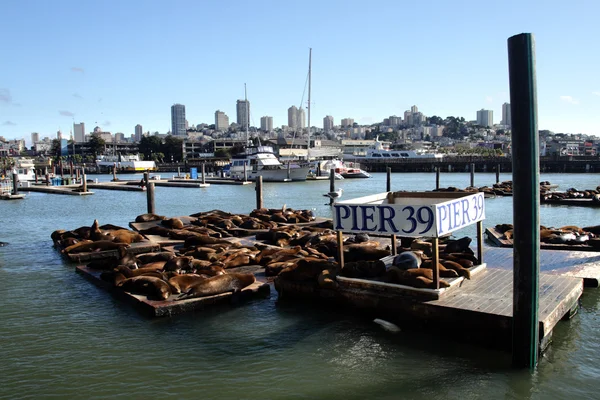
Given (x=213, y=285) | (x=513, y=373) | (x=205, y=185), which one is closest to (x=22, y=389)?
(x=213, y=285)

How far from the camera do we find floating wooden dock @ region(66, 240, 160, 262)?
42.6 ft

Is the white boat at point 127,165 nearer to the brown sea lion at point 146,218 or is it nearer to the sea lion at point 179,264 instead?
the brown sea lion at point 146,218

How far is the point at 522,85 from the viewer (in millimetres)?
5574

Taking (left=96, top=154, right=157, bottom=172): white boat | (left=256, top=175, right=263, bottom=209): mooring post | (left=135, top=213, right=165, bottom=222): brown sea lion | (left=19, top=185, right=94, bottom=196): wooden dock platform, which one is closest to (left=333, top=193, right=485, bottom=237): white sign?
(left=135, top=213, right=165, bottom=222): brown sea lion

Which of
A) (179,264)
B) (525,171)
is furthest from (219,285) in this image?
(525,171)

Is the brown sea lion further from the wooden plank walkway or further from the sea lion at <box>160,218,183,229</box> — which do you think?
the wooden plank walkway

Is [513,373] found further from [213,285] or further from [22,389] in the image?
[22,389]

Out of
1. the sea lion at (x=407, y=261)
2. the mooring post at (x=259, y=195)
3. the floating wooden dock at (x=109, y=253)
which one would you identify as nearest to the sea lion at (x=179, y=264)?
the floating wooden dock at (x=109, y=253)

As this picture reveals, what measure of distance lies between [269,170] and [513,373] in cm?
5134

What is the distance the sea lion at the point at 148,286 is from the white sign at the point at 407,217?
3.03 meters

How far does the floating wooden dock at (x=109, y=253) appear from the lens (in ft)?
42.6

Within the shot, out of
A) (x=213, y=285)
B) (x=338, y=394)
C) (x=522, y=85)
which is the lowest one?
(x=338, y=394)

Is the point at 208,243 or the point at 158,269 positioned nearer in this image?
the point at 158,269

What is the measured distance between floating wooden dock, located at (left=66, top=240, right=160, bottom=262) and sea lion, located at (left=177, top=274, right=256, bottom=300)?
4.37 m
